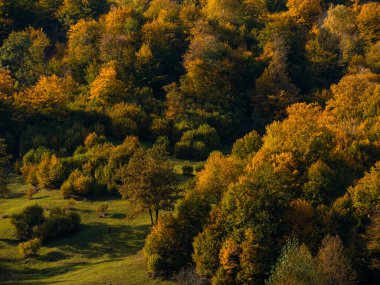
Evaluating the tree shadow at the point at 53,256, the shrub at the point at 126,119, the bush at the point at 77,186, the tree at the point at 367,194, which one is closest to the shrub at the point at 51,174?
the bush at the point at 77,186

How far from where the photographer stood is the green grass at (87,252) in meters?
50.7

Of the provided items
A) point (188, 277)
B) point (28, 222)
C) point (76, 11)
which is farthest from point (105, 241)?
point (76, 11)

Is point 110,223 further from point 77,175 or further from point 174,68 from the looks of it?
point 174,68

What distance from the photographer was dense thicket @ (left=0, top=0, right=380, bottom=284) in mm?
50031

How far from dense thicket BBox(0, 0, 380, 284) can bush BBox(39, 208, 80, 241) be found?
8.73 m

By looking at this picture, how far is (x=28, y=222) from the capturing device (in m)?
61.4

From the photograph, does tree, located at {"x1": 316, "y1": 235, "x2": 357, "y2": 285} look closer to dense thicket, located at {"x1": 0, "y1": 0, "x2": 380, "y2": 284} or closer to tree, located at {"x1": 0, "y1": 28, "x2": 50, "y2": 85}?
dense thicket, located at {"x1": 0, "y1": 0, "x2": 380, "y2": 284}

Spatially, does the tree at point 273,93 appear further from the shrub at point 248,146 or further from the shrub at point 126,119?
the shrub at point 248,146

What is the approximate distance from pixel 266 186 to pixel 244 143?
68.6 feet

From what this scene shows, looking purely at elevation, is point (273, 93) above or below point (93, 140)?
above

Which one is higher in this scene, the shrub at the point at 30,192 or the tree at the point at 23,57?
the tree at the point at 23,57

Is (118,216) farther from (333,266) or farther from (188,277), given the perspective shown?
(333,266)

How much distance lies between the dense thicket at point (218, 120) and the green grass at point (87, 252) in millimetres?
3435

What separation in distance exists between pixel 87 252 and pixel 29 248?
6.52m
